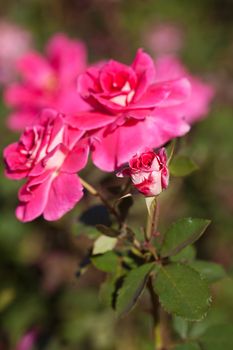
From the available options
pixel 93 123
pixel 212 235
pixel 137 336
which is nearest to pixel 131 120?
pixel 93 123

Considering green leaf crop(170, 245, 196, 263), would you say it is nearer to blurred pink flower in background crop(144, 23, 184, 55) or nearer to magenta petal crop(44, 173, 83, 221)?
magenta petal crop(44, 173, 83, 221)

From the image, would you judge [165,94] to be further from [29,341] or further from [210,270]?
[29,341]

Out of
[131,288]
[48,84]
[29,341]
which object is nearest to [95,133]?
[131,288]

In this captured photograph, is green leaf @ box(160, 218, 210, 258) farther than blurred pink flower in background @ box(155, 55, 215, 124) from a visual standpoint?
No

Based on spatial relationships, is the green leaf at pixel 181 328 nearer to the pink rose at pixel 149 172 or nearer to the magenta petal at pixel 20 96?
the pink rose at pixel 149 172

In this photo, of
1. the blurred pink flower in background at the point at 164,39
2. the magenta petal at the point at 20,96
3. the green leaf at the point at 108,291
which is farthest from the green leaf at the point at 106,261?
the blurred pink flower in background at the point at 164,39

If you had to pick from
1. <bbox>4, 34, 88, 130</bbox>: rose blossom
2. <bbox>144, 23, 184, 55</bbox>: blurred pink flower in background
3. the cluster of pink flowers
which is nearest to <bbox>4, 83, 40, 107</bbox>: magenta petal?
<bbox>4, 34, 88, 130</bbox>: rose blossom
